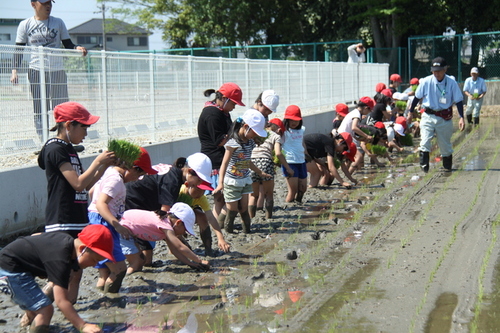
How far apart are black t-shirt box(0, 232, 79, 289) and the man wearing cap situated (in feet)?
13.3

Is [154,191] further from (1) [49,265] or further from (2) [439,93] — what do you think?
(2) [439,93]

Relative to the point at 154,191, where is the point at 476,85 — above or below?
above

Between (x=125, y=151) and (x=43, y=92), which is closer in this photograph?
(x=125, y=151)

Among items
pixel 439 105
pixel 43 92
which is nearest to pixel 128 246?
pixel 43 92

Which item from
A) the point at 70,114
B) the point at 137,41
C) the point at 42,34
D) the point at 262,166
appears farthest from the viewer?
the point at 137,41

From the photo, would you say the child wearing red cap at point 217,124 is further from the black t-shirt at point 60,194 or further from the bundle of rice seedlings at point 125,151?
the black t-shirt at point 60,194

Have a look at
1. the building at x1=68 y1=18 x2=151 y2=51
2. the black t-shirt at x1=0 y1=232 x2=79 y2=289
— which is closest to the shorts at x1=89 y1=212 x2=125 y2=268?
the black t-shirt at x1=0 y1=232 x2=79 y2=289

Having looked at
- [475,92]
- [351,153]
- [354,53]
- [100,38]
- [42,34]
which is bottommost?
[351,153]

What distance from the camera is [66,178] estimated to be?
17.0ft

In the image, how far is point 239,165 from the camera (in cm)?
772

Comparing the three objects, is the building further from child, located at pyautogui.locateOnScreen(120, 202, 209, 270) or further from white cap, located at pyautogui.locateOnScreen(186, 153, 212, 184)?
child, located at pyautogui.locateOnScreen(120, 202, 209, 270)

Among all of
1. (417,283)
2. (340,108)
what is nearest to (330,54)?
(340,108)

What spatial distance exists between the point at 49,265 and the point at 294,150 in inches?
214

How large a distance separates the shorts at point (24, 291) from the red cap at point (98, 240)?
19.8 inches
